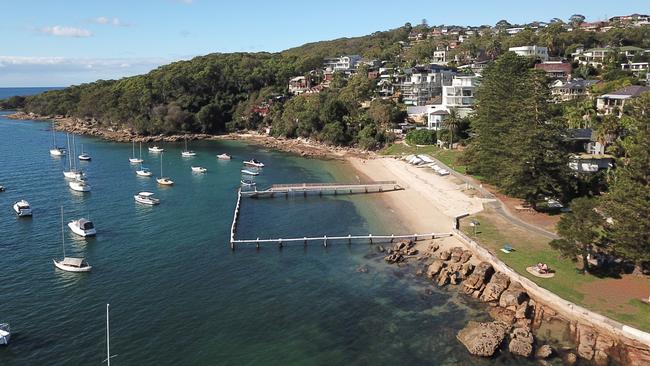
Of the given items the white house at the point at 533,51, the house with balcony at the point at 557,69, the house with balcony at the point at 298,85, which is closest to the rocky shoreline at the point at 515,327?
the house with balcony at the point at 557,69

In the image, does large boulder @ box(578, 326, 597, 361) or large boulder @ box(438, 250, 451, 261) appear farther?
large boulder @ box(438, 250, 451, 261)

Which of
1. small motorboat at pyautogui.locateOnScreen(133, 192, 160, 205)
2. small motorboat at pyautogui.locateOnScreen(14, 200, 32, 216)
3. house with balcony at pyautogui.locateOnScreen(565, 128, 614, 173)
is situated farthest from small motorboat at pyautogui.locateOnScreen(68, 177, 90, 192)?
house with balcony at pyautogui.locateOnScreen(565, 128, 614, 173)

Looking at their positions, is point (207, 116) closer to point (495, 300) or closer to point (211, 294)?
point (211, 294)

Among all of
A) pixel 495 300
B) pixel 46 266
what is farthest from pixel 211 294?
pixel 495 300

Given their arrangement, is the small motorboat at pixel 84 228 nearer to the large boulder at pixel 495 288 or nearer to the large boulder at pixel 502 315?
the large boulder at pixel 495 288

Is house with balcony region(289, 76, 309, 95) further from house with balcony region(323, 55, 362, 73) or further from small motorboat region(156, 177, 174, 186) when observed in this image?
small motorboat region(156, 177, 174, 186)
